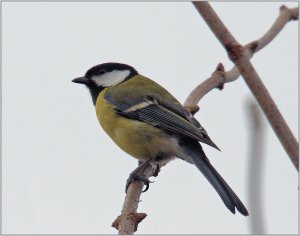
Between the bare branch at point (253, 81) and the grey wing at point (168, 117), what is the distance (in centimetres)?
159

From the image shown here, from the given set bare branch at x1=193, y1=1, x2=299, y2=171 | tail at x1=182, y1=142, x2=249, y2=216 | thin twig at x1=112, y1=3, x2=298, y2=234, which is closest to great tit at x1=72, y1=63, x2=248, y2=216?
tail at x1=182, y1=142, x2=249, y2=216

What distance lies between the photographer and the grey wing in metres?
3.38

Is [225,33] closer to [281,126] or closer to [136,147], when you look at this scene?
[281,126]

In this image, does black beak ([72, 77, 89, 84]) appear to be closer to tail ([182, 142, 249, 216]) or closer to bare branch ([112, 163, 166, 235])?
tail ([182, 142, 249, 216])

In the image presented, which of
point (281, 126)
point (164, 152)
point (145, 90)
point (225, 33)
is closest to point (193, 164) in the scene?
point (164, 152)

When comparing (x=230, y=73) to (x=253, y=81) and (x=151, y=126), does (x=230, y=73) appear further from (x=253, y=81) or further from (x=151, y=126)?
(x=253, y=81)

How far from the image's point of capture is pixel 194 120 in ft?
11.6

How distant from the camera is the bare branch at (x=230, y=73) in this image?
3160 mm

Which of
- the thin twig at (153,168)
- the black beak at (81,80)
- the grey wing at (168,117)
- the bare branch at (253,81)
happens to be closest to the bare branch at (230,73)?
the thin twig at (153,168)

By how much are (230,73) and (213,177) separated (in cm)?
76

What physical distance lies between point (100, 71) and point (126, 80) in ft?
0.80

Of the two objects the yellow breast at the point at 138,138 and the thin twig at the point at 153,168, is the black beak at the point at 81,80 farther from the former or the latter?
the thin twig at the point at 153,168

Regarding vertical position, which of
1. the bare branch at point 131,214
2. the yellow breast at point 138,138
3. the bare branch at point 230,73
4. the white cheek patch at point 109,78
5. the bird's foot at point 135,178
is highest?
the white cheek patch at point 109,78

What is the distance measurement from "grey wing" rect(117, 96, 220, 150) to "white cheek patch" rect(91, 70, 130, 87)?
1.63 ft
